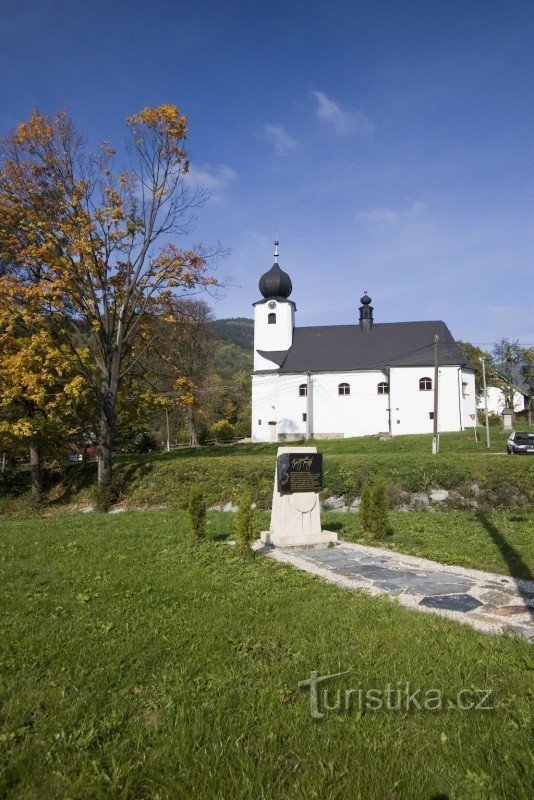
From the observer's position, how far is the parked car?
76.0 feet

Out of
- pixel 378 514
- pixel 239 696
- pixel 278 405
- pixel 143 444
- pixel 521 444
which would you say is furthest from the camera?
pixel 278 405

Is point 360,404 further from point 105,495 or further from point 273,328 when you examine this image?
point 105,495

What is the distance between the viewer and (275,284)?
42156mm

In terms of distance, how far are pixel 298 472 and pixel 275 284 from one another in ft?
114

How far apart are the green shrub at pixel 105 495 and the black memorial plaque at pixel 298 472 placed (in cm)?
860

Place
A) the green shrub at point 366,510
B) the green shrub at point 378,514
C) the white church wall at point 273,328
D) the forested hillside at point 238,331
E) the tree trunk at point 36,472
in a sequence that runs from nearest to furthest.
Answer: the green shrub at point 378,514 < the green shrub at point 366,510 < the tree trunk at point 36,472 < the white church wall at point 273,328 < the forested hillside at point 238,331

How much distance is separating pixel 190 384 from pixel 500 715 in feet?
46.9

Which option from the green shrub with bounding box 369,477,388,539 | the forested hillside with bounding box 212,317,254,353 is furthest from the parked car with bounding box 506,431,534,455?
the forested hillside with bounding box 212,317,254,353

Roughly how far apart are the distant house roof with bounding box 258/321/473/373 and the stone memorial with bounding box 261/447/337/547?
2919 cm

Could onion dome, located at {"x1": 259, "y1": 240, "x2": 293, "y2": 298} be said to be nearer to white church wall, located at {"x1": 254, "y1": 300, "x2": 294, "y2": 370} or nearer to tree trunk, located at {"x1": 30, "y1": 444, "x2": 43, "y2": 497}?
white church wall, located at {"x1": 254, "y1": 300, "x2": 294, "y2": 370}

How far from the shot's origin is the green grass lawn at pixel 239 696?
2572 millimetres

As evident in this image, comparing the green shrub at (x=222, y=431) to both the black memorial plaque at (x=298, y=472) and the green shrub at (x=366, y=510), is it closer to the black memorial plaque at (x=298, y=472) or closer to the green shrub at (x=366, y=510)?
the green shrub at (x=366, y=510)

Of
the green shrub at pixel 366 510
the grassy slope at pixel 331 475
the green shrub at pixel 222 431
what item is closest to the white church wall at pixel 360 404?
the green shrub at pixel 222 431

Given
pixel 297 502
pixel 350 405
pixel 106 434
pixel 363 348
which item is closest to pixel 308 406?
pixel 350 405
